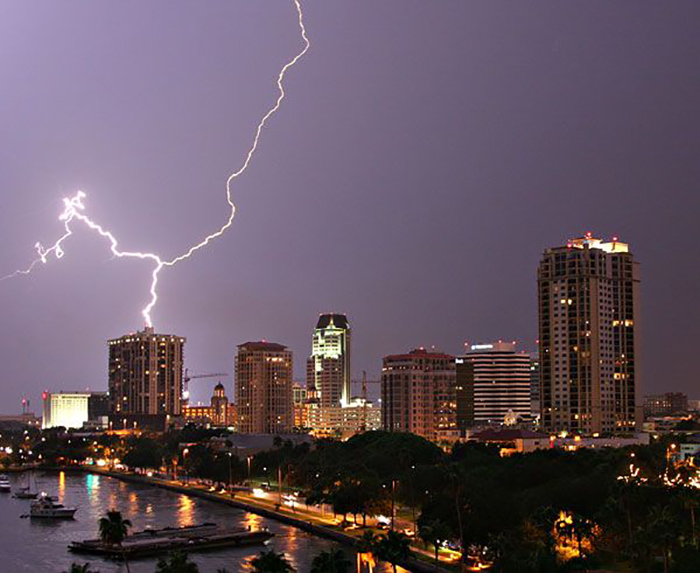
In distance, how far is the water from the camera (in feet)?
235

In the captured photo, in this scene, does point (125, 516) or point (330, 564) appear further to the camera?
point (125, 516)

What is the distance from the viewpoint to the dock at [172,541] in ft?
246

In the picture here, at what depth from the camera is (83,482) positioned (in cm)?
14500

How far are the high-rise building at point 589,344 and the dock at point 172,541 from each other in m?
70.6

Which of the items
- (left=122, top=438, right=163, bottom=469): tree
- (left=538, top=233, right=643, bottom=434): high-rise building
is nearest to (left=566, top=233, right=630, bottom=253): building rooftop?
(left=538, top=233, right=643, bottom=434): high-rise building

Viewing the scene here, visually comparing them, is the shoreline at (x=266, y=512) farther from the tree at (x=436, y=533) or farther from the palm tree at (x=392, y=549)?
the palm tree at (x=392, y=549)

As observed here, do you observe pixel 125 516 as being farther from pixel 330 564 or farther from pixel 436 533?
pixel 330 564

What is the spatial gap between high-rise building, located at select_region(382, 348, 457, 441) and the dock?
10597 cm

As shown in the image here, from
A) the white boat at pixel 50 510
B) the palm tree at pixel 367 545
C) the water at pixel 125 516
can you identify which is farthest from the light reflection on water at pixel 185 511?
the palm tree at pixel 367 545

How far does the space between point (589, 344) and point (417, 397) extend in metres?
53.2

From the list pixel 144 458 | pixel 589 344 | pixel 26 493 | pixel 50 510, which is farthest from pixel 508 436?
pixel 50 510

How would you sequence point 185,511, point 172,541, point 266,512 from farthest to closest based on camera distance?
point 185,511
point 266,512
point 172,541

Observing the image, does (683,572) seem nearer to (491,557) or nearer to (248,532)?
(491,557)

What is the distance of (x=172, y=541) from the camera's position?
7844cm
